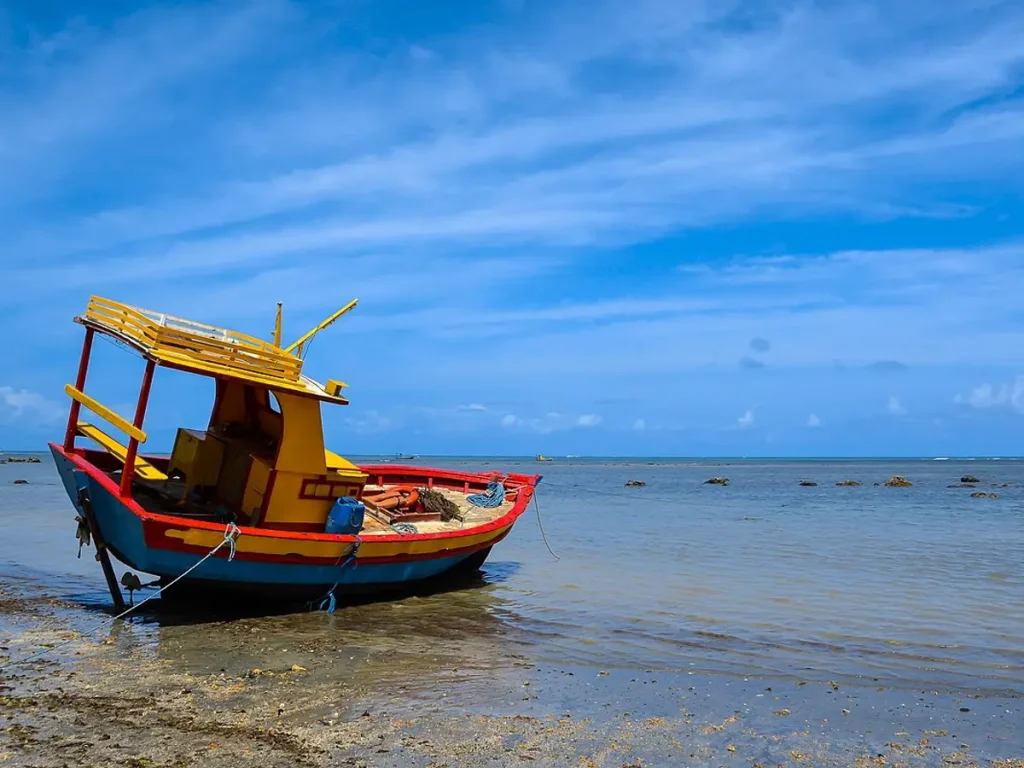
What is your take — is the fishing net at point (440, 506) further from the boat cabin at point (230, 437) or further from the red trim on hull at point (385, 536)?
the boat cabin at point (230, 437)

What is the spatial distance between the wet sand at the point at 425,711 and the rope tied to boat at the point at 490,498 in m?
6.41

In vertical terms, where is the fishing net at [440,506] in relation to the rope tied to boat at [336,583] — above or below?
above

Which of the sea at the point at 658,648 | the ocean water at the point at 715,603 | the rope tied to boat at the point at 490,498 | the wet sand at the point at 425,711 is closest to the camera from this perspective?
the wet sand at the point at 425,711

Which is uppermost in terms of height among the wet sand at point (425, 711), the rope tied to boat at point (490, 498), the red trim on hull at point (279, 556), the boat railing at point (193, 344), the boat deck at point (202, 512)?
the boat railing at point (193, 344)

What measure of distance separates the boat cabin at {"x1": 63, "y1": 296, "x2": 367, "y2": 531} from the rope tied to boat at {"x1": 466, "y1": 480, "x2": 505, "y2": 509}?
3881mm

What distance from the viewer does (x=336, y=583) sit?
1212cm

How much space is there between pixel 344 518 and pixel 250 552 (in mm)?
1423

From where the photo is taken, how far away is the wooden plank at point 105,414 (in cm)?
1031

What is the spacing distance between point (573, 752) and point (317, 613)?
20.9 feet

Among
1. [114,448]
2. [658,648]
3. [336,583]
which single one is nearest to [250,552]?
[336,583]

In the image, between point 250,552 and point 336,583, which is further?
point 336,583

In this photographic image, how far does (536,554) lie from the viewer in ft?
64.8

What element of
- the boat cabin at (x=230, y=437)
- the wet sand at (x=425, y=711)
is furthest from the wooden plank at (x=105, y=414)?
the wet sand at (x=425, y=711)

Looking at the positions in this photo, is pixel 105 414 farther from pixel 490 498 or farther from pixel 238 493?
pixel 490 498
